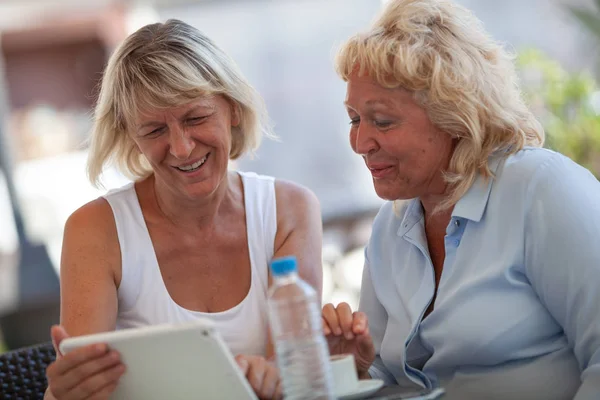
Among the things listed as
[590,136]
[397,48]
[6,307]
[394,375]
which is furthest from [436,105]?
[6,307]

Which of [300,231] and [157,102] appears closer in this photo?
[157,102]

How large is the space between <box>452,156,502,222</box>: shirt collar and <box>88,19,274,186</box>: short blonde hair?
25.8 inches

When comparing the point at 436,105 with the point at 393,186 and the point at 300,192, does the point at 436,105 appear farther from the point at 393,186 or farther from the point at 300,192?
the point at 300,192

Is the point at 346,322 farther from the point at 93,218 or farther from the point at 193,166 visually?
the point at 93,218

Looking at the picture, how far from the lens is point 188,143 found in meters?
1.95

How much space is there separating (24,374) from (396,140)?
1074 mm

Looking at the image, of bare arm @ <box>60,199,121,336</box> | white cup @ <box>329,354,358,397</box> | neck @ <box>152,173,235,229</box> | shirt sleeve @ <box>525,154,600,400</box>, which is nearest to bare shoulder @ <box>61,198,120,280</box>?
bare arm @ <box>60,199,121,336</box>

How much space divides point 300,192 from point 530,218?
0.76 metres

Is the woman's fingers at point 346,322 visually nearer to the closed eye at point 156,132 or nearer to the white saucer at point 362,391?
the white saucer at point 362,391

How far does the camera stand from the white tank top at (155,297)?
2.01 meters

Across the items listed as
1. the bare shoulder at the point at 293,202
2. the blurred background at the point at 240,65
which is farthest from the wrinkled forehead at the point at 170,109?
the blurred background at the point at 240,65

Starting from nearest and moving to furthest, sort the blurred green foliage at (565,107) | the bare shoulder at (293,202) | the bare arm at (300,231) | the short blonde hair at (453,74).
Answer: the short blonde hair at (453,74), the bare arm at (300,231), the bare shoulder at (293,202), the blurred green foliage at (565,107)

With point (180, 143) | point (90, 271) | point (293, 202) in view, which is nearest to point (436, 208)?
point (293, 202)

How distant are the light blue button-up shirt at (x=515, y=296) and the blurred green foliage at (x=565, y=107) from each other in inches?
98.5
